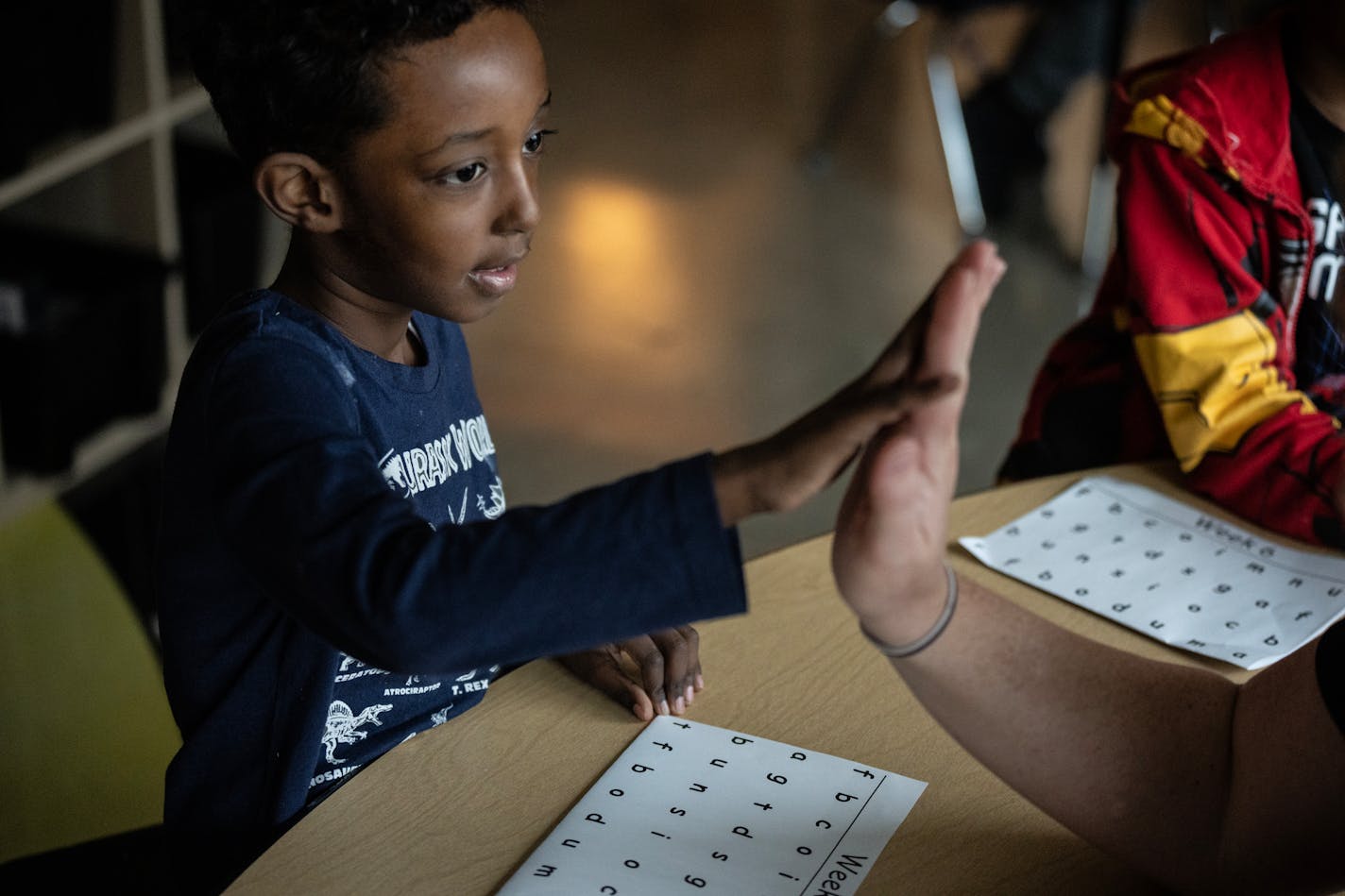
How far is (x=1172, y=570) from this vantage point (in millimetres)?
1159

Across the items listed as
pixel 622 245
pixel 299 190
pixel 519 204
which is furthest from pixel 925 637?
pixel 622 245

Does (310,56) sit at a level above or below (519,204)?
above

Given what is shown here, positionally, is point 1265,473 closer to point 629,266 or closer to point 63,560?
point 63,560

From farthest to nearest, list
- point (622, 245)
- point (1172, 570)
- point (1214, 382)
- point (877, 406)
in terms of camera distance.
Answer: point (622, 245) < point (1214, 382) < point (1172, 570) < point (877, 406)

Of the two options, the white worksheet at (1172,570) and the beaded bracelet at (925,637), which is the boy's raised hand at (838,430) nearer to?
the beaded bracelet at (925,637)

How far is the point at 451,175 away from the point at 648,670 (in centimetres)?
35

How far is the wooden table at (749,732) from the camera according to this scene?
85 centimetres

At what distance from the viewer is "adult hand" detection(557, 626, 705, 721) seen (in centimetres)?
99

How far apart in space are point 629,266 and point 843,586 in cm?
266

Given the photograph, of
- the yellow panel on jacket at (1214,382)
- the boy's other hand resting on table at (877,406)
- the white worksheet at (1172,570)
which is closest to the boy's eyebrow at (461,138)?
the boy's other hand resting on table at (877,406)

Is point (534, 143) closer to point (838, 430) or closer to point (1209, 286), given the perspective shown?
point (838, 430)

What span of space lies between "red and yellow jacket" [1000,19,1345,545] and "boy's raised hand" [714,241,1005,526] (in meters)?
0.64

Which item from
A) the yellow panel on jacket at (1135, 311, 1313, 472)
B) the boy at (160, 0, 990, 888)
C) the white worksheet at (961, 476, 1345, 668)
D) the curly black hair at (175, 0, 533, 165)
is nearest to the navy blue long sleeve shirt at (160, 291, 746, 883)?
the boy at (160, 0, 990, 888)

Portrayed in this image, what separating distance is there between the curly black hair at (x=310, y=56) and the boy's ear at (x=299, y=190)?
1cm
